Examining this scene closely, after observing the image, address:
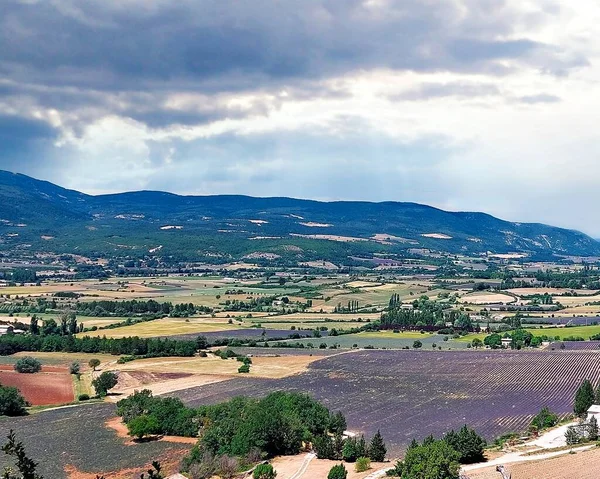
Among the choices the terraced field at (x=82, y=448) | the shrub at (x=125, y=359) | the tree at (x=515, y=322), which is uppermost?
the tree at (x=515, y=322)

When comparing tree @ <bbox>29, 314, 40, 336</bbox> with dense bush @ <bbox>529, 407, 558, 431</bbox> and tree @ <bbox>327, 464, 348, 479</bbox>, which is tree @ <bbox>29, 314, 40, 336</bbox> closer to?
dense bush @ <bbox>529, 407, 558, 431</bbox>

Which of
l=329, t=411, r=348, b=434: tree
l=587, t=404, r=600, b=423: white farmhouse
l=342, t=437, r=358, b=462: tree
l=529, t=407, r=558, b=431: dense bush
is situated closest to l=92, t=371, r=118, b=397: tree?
l=329, t=411, r=348, b=434: tree

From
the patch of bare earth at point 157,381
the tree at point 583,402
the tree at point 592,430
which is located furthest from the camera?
the patch of bare earth at point 157,381

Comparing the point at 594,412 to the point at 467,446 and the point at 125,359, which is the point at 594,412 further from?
the point at 125,359

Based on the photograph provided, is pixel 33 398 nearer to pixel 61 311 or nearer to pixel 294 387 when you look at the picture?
pixel 294 387

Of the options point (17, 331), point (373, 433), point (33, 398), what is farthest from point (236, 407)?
point (17, 331)

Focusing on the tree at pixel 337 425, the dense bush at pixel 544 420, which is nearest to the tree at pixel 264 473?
the tree at pixel 337 425

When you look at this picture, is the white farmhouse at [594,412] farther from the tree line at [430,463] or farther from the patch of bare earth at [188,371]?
the patch of bare earth at [188,371]

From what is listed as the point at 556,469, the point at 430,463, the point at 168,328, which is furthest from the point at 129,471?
the point at 168,328
